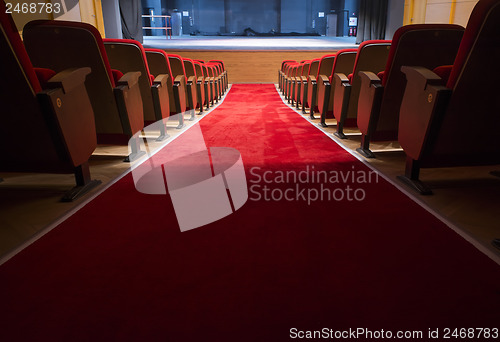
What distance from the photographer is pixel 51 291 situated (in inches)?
22.4

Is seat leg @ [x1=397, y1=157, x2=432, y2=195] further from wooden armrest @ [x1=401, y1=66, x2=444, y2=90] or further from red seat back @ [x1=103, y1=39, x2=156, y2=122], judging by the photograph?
red seat back @ [x1=103, y1=39, x2=156, y2=122]

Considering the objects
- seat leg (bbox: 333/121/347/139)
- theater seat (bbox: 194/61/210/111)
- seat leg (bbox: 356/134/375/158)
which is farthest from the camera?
theater seat (bbox: 194/61/210/111)

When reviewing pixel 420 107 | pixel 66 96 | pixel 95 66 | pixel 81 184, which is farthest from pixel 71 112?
pixel 420 107

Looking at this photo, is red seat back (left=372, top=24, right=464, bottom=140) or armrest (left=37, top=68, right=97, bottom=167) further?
red seat back (left=372, top=24, right=464, bottom=140)

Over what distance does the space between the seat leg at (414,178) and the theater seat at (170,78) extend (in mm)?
1312

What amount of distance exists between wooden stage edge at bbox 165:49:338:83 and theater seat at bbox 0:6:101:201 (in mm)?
4844

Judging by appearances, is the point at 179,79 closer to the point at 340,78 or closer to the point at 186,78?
the point at 186,78

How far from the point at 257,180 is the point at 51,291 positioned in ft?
2.15

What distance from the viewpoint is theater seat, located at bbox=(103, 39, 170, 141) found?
145 cm

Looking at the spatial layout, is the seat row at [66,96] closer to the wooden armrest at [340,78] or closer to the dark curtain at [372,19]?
the wooden armrest at [340,78]

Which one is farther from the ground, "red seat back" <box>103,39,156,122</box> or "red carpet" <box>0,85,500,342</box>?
"red seat back" <box>103,39,156,122</box>

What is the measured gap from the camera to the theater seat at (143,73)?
1446 mm

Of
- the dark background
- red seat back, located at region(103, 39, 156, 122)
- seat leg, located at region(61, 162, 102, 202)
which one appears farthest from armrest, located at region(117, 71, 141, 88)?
the dark background

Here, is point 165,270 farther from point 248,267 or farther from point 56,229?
point 56,229
